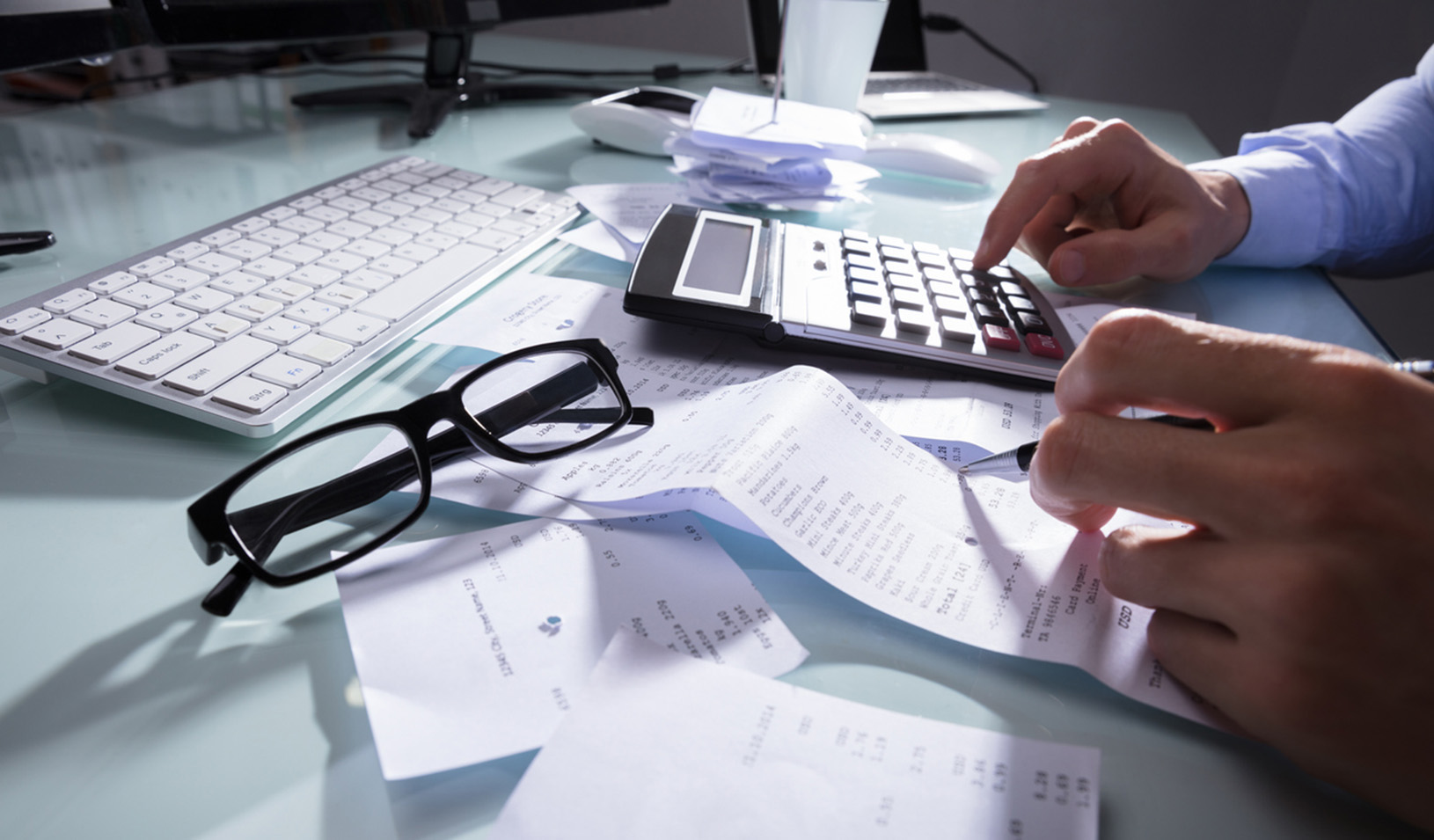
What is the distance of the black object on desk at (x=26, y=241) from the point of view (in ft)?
1.71

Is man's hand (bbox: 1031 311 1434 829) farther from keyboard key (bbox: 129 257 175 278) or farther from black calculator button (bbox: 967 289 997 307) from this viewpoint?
keyboard key (bbox: 129 257 175 278)

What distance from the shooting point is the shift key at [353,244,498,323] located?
45 centimetres

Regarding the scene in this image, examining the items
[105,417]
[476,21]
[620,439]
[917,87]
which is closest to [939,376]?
[620,439]

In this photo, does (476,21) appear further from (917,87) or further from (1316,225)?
(1316,225)

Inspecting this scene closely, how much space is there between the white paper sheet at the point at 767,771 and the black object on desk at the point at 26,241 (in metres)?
0.53

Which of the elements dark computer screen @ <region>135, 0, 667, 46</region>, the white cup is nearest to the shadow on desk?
dark computer screen @ <region>135, 0, 667, 46</region>

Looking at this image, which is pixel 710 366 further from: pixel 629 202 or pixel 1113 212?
pixel 1113 212

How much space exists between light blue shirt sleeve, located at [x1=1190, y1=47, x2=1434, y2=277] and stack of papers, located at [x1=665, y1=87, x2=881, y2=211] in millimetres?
322

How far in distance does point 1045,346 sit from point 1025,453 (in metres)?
0.15

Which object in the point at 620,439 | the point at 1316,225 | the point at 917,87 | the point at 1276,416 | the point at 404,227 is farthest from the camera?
the point at 917,87

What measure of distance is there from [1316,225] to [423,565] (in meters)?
0.76

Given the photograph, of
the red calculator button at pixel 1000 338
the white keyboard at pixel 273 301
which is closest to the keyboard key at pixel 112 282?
the white keyboard at pixel 273 301

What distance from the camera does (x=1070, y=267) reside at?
59 cm

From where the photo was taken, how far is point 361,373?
0.42 metres
